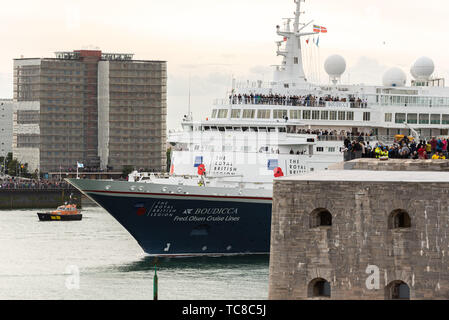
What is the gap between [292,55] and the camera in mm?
59594

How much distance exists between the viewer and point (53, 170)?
508 ft

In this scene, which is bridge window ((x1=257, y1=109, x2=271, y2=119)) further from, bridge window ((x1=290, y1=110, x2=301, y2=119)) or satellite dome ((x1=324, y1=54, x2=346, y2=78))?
satellite dome ((x1=324, y1=54, x2=346, y2=78))

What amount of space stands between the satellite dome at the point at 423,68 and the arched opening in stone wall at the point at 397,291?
3901 cm

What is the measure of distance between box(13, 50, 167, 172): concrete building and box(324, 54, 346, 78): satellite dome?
311 feet

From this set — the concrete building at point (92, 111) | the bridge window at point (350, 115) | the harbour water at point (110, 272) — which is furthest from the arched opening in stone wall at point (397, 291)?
the concrete building at point (92, 111)

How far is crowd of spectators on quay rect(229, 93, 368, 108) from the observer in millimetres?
56219

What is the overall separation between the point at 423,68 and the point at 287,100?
1116 cm

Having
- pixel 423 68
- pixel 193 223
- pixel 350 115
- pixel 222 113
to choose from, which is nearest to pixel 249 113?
pixel 222 113

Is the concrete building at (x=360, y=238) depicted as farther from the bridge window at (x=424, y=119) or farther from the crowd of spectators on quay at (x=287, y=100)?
the bridge window at (x=424, y=119)

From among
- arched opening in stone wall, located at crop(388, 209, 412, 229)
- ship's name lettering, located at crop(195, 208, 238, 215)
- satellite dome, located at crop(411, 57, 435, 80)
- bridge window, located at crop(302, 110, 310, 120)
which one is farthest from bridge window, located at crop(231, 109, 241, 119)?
arched opening in stone wall, located at crop(388, 209, 412, 229)

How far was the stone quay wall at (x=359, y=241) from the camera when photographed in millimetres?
25375
